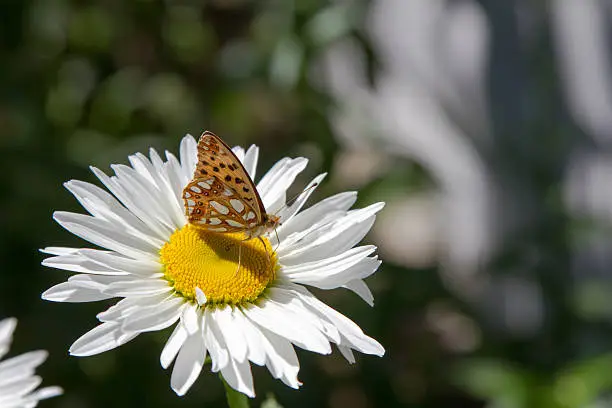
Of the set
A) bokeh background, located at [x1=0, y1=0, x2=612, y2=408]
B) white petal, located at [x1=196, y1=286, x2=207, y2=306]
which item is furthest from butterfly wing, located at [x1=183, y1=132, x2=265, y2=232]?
bokeh background, located at [x1=0, y1=0, x2=612, y2=408]

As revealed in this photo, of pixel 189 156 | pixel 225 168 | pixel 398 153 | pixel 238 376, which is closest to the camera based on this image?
pixel 238 376

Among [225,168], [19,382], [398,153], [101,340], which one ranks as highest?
[225,168]

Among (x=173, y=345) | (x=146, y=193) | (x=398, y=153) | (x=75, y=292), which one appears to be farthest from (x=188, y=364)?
(x=398, y=153)

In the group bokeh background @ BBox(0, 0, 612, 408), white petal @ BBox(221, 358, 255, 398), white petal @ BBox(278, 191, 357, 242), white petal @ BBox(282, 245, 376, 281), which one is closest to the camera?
white petal @ BBox(221, 358, 255, 398)

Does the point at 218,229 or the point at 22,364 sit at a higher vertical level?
the point at 218,229

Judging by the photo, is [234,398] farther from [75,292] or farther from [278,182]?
[278,182]

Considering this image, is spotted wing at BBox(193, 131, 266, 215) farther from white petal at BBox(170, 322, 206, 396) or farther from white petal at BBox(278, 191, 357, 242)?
white petal at BBox(170, 322, 206, 396)
